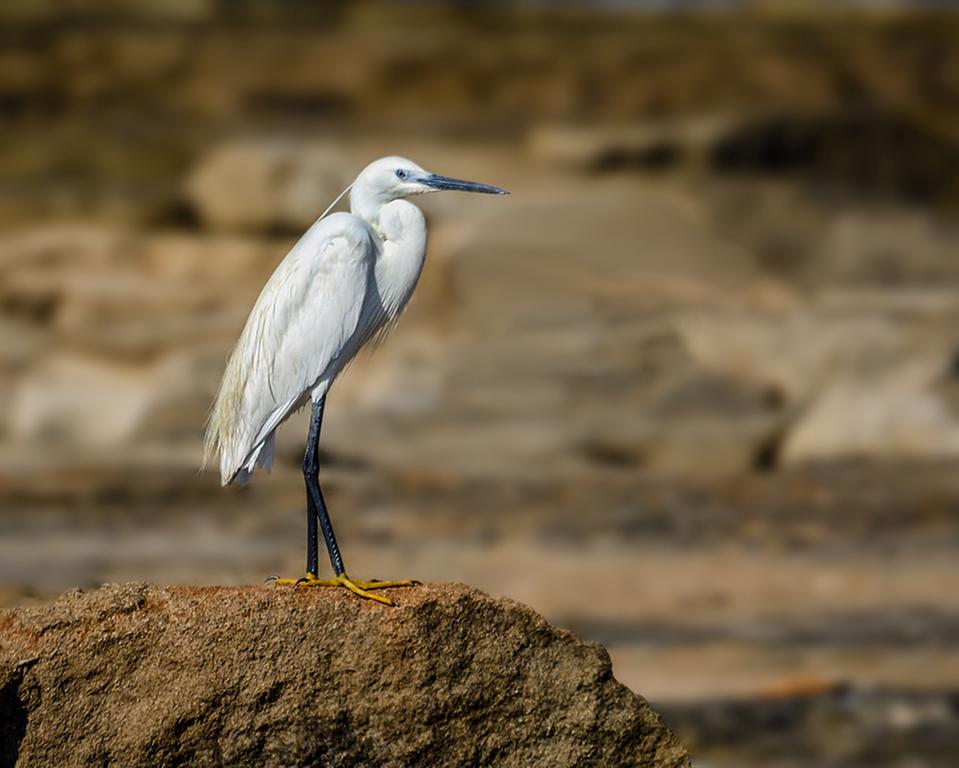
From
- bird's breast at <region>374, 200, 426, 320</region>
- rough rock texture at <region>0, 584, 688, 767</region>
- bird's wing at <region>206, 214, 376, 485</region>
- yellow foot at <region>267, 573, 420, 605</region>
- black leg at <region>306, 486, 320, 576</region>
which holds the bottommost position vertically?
rough rock texture at <region>0, 584, 688, 767</region>

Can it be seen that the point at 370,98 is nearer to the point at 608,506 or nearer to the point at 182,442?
the point at 182,442

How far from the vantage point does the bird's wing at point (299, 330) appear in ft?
18.9

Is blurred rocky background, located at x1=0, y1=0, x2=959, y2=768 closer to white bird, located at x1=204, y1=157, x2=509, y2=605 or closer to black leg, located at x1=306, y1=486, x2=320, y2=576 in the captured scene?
white bird, located at x1=204, y1=157, x2=509, y2=605

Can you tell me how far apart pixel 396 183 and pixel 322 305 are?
487 mm

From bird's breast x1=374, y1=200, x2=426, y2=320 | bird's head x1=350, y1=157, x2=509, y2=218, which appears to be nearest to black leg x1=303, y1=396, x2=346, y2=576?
bird's breast x1=374, y1=200, x2=426, y2=320

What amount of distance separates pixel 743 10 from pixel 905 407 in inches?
949

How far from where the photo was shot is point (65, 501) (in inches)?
587

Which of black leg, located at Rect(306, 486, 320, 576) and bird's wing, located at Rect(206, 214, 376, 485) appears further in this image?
bird's wing, located at Rect(206, 214, 376, 485)

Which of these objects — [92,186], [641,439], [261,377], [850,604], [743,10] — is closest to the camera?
[261,377]

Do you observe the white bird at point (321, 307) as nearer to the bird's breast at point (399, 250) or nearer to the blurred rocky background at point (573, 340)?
the bird's breast at point (399, 250)

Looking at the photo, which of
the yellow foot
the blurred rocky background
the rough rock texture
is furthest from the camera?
the blurred rocky background

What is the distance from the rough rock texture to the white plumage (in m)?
0.87

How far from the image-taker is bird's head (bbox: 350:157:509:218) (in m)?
5.75

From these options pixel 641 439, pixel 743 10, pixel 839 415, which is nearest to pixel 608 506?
pixel 641 439
